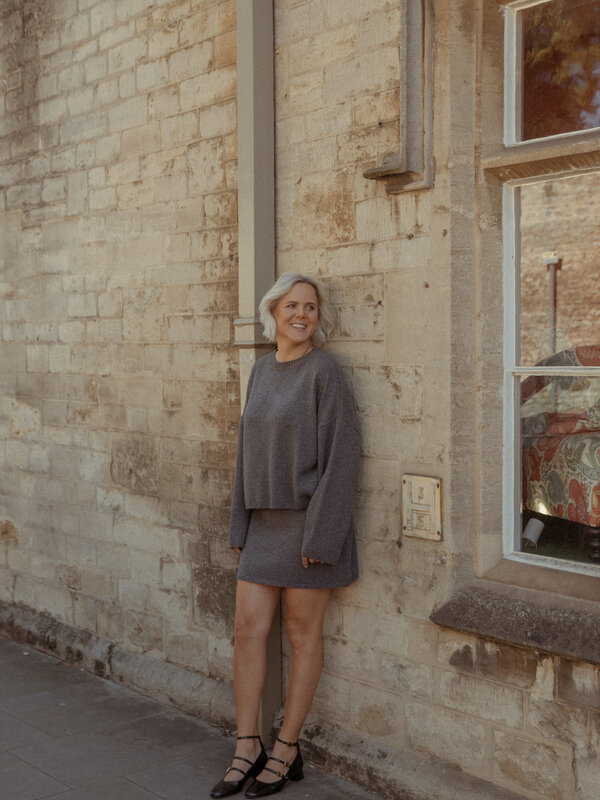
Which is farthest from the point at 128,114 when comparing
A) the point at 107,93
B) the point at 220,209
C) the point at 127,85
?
the point at 220,209

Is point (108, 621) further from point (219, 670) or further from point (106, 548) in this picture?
point (219, 670)

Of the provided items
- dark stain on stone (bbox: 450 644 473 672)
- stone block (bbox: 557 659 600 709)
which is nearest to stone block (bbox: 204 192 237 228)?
dark stain on stone (bbox: 450 644 473 672)

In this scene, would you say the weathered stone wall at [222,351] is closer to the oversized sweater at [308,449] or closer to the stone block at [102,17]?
the stone block at [102,17]

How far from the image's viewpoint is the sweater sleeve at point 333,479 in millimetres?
3979

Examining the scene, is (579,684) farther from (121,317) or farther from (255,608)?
(121,317)

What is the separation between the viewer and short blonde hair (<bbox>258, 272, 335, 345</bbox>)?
419 centimetres

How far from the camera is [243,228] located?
15.1 feet

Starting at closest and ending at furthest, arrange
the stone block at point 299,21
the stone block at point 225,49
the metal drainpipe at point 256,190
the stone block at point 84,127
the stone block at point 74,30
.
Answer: the stone block at point 299,21, the metal drainpipe at point 256,190, the stone block at point 225,49, the stone block at point 84,127, the stone block at point 74,30

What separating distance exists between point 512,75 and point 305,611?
2.23 metres

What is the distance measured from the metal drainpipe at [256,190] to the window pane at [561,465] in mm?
1315

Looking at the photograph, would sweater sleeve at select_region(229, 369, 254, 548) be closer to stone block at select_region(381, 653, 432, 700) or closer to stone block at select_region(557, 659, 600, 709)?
stone block at select_region(381, 653, 432, 700)

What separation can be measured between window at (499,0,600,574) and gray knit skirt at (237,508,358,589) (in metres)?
0.65

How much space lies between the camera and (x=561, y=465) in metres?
3.79

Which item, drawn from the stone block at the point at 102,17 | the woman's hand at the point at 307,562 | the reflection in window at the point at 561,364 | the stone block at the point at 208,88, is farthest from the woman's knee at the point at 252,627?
the stone block at the point at 102,17
